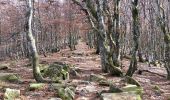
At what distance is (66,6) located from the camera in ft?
181

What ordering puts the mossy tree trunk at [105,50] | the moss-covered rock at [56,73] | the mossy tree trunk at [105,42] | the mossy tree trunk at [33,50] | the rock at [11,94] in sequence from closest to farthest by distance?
the rock at [11,94] < the mossy tree trunk at [33,50] < the moss-covered rock at [56,73] < the mossy tree trunk at [105,50] < the mossy tree trunk at [105,42]

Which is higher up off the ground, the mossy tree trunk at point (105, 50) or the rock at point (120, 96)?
the mossy tree trunk at point (105, 50)

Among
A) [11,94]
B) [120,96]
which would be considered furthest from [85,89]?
[11,94]

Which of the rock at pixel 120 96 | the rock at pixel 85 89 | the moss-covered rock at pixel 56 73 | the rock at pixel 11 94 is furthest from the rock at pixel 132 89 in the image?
the moss-covered rock at pixel 56 73

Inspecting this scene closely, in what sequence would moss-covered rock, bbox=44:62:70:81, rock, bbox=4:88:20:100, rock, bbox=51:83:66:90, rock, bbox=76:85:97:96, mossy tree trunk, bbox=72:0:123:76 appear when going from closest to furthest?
rock, bbox=4:88:20:100, rock, bbox=76:85:97:96, rock, bbox=51:83:66:90, moss-covered rock, bbox=44:62:70:81, mossy tree trunk, bbox=72:0:123:76

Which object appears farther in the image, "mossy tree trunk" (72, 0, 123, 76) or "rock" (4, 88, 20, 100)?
"mossy tree trunk" (72, 0, 123, 76)

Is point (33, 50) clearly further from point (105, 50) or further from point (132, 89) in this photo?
point (105, 50)

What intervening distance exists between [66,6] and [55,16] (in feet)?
8.18

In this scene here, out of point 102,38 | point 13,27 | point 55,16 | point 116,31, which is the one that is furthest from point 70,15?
point 102,38

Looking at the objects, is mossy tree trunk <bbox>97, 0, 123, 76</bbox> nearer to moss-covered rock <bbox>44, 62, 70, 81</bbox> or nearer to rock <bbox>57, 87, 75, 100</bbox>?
moss-covered rock <bbox>44, 62, 70, 81</bbox>

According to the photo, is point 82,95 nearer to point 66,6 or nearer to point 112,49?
point 112,49

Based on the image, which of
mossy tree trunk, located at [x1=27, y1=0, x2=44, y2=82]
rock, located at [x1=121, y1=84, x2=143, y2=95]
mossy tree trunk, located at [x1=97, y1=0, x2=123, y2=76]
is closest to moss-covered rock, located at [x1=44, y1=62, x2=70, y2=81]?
mossy tree trunk, located at [x1=27, y1=0, x2=44, y2=82]

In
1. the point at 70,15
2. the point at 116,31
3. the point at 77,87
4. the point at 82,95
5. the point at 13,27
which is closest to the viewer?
the point at 82,95

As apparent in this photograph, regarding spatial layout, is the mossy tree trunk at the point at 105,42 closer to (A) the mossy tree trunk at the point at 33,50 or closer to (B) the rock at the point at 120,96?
(A) the mossy tree trunk at the point at 33,50
